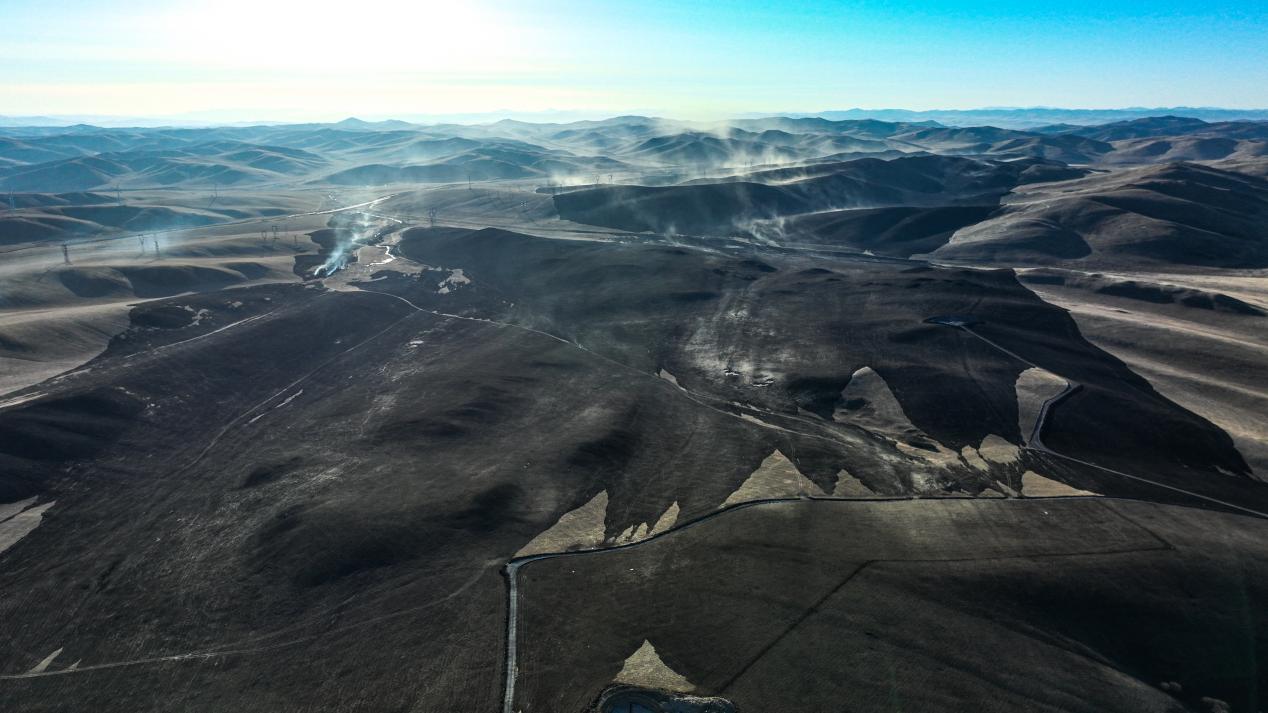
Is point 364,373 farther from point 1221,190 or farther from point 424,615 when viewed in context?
point 1221,190

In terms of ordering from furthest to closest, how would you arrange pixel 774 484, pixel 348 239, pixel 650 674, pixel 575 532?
pixel 348 239
pixel 774 484
pixel 575 532
pixel 650 674

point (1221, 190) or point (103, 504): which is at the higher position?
point (1221, 190)

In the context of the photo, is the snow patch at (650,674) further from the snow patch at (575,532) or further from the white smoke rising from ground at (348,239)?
the white smoke rising from ground at (348,239)

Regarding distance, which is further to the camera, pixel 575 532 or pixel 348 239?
pixel 348 239

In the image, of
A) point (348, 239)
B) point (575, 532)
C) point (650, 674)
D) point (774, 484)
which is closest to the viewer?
point (650, 674)

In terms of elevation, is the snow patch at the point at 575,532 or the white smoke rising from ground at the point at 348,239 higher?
the white smoke rising from ground at the point at 348,239

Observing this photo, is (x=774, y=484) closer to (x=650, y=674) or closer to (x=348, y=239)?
(x=650, y=674)

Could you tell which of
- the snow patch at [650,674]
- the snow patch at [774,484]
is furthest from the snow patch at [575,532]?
the snow patch at [650,674]

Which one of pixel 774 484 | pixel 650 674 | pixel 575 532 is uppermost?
pixel 774 484

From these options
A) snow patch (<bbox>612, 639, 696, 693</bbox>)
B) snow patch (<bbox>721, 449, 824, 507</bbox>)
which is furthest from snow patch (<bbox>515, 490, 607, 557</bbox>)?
snow patch (<bbox>612, 639, 696, 693</bbox>)

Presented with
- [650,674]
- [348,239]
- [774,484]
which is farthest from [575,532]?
[348,239]

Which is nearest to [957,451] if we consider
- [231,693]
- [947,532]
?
[947,532]
